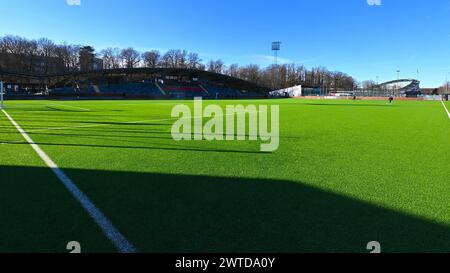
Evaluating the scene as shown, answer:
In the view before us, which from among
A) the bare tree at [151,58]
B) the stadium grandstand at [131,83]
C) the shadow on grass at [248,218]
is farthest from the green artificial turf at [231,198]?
the bare tree at [151,58]

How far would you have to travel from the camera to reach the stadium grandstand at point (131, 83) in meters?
89.2

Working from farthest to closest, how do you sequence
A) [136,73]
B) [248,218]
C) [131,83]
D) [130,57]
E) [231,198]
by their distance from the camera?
[130,57]
[136,73]
[131,83]
[231,198]
[248,218]

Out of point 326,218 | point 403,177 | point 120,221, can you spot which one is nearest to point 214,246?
point 120,221

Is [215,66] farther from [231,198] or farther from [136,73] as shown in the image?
[231,198]

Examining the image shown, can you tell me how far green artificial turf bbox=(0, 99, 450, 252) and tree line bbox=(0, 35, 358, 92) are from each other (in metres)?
118

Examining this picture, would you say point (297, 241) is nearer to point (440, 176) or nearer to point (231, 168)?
point (231, 168)

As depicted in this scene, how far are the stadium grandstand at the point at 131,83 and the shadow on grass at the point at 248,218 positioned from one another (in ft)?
261

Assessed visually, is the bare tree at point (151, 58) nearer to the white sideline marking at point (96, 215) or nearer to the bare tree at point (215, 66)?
the bare tree at point (215, 66)

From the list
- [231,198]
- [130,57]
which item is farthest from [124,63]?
[231,198]

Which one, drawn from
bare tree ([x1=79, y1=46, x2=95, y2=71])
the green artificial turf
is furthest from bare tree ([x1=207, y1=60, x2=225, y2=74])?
the green artificial turf

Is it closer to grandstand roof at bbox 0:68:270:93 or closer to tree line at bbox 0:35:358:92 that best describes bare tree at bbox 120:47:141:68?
tree line at bbox 0:35:358:92

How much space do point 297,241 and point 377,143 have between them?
7837 mm

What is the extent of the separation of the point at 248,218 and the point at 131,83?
104 metres

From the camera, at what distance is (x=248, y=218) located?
4.03 metres
